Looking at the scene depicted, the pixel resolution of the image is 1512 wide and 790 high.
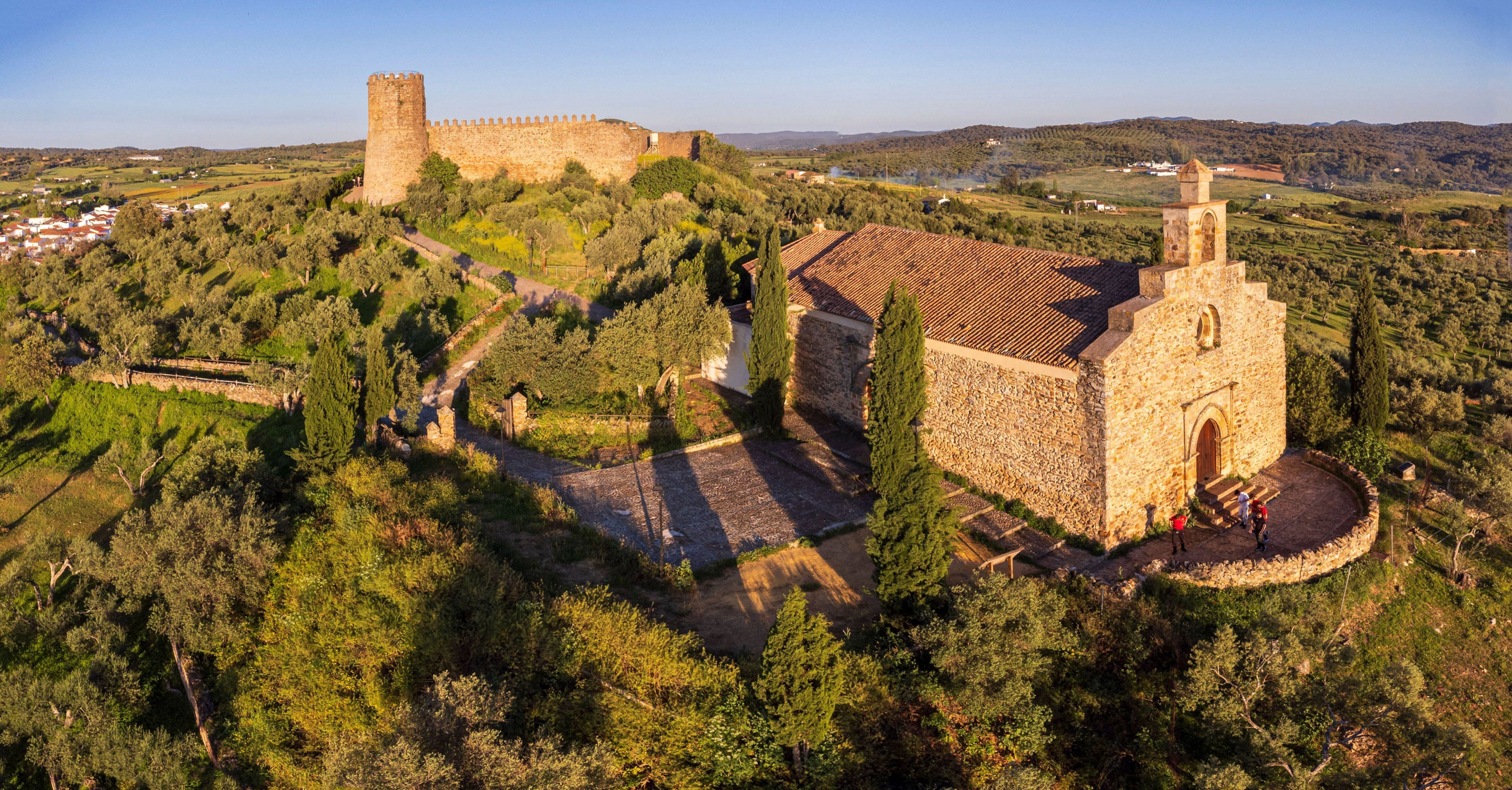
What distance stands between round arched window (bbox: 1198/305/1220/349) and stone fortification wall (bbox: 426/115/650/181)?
29879 millimetres

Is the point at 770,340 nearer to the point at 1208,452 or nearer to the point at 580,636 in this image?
the point at 1208,452

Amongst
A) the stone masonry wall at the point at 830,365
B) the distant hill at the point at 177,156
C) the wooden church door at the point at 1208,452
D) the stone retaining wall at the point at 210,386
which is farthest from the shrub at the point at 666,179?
the distant hill at the point at 177,156

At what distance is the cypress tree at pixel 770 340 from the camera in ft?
59.6

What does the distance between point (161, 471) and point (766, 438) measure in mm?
13543

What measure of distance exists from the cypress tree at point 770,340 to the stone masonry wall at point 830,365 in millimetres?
766

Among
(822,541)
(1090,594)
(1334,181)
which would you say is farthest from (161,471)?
(1334,181)

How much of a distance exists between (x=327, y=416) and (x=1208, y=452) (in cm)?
1632

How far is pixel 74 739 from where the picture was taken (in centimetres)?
1173

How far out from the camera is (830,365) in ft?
62.3

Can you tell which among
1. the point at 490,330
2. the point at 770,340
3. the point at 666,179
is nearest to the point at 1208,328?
the point at 770,340

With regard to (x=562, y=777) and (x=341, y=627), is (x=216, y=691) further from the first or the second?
(x=562, y=777)

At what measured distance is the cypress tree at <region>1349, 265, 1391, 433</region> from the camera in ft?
56.3

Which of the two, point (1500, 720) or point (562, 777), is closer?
point (562, 777)

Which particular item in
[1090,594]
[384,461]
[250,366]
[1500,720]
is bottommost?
[1500,720]
